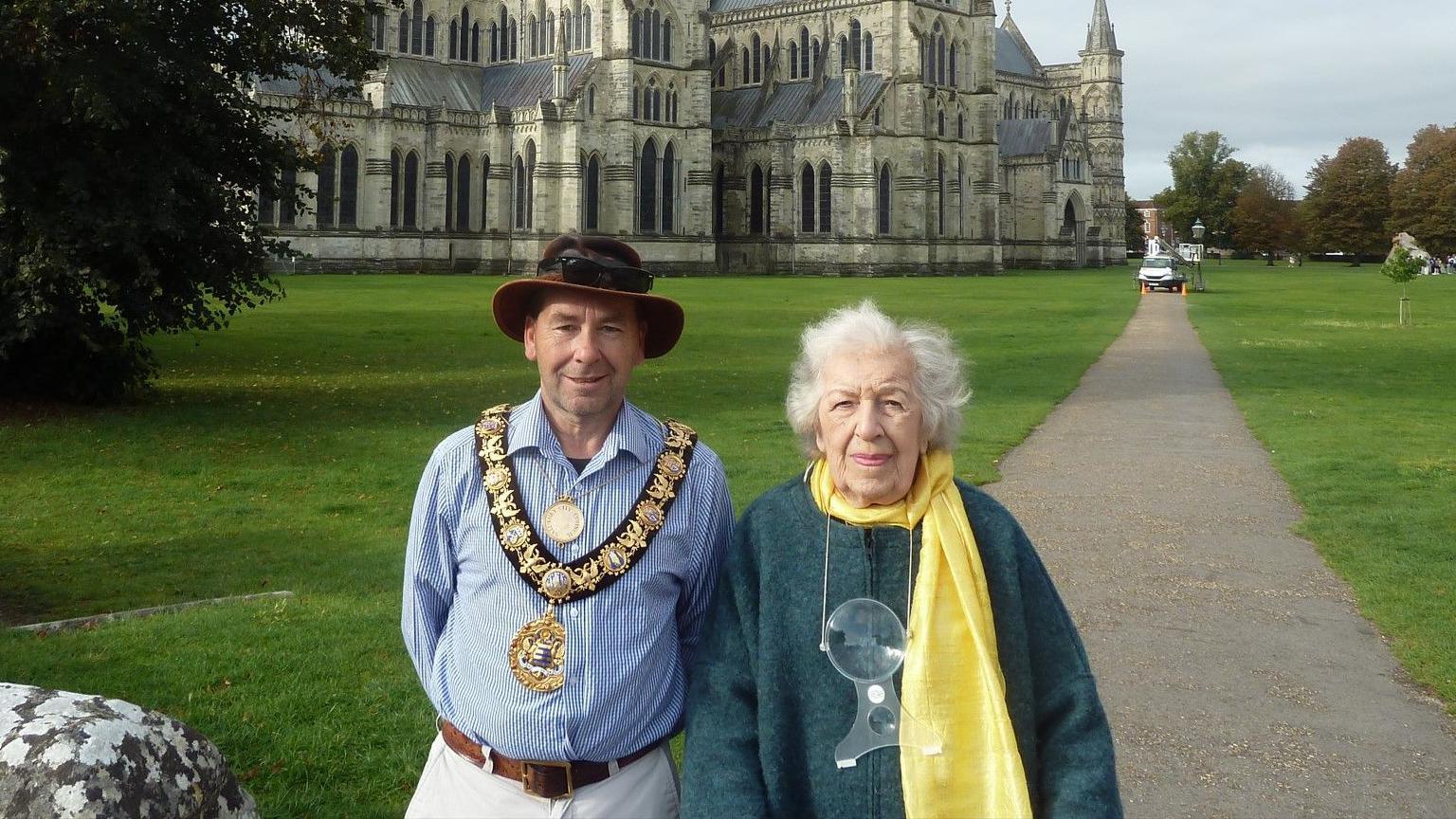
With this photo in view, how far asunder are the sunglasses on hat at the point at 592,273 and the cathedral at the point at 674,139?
5385cm

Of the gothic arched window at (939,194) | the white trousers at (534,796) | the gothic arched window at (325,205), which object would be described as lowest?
the white trousers at (534,796)

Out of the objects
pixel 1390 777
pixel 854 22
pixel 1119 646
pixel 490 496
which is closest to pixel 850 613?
pixel 490 496

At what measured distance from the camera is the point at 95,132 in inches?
649

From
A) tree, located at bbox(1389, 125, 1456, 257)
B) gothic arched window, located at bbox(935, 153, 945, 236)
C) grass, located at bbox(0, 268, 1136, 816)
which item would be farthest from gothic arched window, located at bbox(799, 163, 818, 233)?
tree, located at bbox(1389, 125, 1456, 257)

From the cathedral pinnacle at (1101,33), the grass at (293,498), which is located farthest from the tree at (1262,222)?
the grass at (293,498)

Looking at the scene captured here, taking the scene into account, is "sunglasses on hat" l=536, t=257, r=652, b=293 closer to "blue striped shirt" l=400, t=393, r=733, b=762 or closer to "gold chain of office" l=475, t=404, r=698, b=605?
"blue striped shirt" l=400, t=393, r=733, b=762

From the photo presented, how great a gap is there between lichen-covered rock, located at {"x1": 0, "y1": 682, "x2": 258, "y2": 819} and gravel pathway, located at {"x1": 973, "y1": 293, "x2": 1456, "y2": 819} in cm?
382

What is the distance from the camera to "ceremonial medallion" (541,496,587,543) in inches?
140

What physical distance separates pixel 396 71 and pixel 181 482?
53597 millimetres

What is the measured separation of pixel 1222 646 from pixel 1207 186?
13977 cm

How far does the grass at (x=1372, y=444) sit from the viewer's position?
9.02m

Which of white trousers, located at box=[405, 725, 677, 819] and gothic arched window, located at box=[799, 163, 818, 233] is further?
gothic arched window, located at box=[799, 163, 818, 233]

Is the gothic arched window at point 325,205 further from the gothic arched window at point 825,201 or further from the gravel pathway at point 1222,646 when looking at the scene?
the gravel pathway at point 1222,646

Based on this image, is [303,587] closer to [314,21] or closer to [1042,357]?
[314,21]
